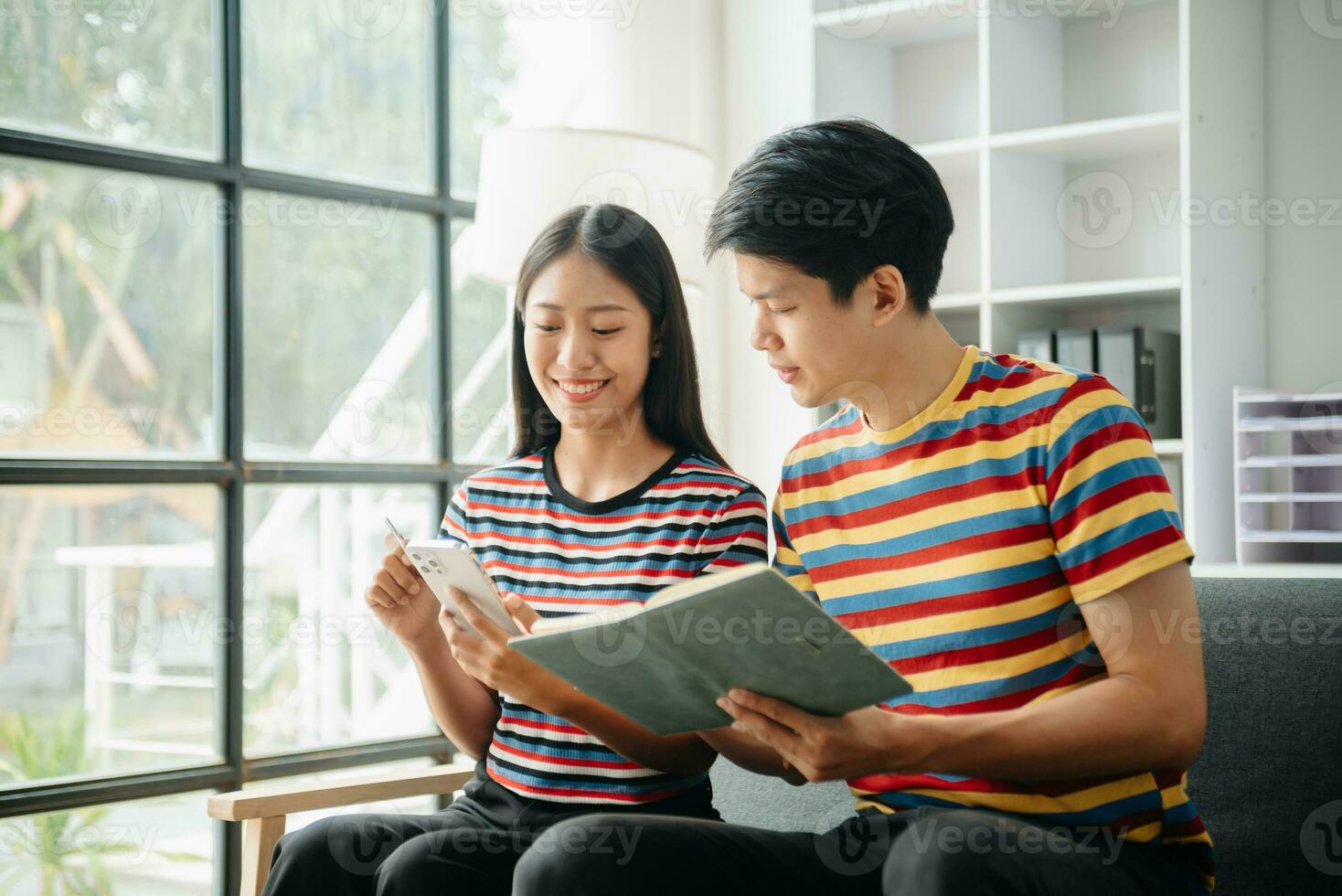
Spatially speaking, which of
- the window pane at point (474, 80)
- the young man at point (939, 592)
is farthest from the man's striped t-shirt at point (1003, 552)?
the window pane at point (474, 80)

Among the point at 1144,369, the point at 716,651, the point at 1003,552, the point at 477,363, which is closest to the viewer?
the point at 716,651

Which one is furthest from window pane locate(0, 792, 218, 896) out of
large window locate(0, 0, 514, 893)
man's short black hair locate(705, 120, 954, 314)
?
man's short black hair locate(705, 120, 954, 314)

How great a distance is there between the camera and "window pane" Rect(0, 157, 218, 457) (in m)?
2.44

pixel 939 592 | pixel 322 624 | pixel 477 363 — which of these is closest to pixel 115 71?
pixel 477 363

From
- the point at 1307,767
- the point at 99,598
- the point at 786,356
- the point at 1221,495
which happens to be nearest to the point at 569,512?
the point at 786,356

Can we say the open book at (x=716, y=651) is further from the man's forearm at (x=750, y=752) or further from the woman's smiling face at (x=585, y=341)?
the woman's smiling face at (x=585, y=341)

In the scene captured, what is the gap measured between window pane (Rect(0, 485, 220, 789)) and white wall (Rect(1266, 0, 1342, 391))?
88.3 inches

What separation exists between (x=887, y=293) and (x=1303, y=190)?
177 centimetres

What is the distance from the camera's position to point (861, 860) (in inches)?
51.9

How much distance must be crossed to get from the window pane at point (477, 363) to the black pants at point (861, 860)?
188cm

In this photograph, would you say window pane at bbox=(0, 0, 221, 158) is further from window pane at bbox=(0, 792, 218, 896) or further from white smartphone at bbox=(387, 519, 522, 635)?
white smartphone at bbox=(387, 519, 522, 635)

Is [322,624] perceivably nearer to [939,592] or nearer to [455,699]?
[455,699]

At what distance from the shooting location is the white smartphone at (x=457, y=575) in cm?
140

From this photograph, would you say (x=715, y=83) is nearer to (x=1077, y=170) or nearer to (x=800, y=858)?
(x=1077, y=170)
